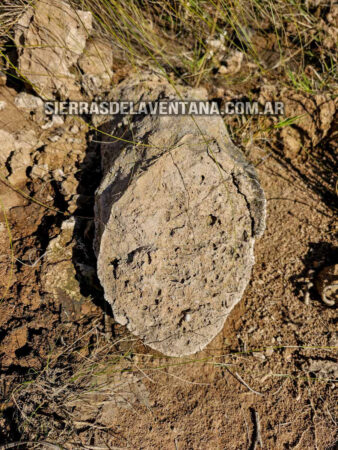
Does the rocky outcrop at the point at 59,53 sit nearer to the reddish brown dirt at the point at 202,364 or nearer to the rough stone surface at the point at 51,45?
the rough stone surface at the point at 51,45

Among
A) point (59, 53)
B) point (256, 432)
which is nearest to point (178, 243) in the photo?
point (256, 432)

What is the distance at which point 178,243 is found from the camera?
1567 mm

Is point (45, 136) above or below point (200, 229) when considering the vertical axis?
above

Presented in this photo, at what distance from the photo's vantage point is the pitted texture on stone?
1.54 metres

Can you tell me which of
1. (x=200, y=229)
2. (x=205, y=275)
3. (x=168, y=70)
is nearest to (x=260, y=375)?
(x=205, y=275)

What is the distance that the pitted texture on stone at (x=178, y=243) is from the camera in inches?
60.6

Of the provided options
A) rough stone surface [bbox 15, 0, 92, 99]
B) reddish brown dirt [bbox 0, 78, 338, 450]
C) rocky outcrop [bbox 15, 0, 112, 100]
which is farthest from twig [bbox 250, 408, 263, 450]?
rough stone surface [bbox 15, 0, 92, 99]

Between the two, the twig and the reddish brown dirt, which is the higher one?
the reddish brown dirt

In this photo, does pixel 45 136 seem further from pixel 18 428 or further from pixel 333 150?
pixel 333 150

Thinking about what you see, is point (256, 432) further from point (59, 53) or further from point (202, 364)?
point (59, 53)

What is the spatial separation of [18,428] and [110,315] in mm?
616

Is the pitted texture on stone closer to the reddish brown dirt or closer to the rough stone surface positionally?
the reddish brown dirt

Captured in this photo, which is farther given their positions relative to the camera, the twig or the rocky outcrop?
the rocky outcrop

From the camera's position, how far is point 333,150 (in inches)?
88.3
